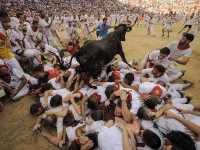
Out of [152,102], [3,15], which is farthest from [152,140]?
[3,15]

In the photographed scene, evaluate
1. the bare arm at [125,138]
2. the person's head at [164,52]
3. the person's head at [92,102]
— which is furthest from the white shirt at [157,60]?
the bare arm at [125,138]

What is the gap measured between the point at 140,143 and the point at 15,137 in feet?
7.93

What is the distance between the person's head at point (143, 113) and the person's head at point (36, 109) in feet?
6.82

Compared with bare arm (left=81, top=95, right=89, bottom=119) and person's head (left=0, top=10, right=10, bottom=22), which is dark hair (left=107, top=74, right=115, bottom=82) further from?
person's head (left=0, top=10, right=10, bottom=22)

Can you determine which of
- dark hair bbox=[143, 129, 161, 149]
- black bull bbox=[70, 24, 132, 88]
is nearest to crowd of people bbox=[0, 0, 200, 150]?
dark hair bbox=[143, 129, 161, 149]

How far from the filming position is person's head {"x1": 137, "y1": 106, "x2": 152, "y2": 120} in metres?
3.05

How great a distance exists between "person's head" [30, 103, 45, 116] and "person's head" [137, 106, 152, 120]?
2.08 metres

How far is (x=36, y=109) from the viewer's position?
3.65m

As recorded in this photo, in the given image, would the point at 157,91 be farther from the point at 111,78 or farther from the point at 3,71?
the point at 3,71

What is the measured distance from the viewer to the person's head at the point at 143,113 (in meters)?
3.05

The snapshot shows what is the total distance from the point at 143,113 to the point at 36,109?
7.31ft

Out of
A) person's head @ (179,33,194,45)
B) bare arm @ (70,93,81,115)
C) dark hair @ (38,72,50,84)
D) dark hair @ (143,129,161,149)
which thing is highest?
person's head @ (179,33,194,45)

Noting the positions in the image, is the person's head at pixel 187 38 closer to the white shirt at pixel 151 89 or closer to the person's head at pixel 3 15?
the white shirt at pixel 151 89

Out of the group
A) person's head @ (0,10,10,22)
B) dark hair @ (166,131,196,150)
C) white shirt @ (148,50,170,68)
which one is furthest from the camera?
white shirt @ (148,50,170,68)
